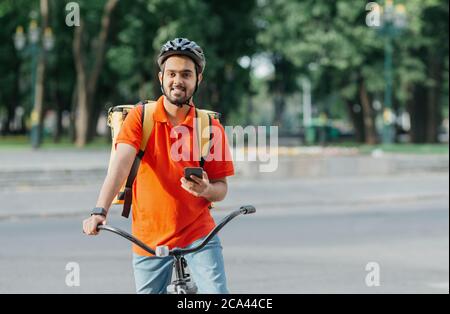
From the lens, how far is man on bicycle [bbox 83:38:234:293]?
3.19 m

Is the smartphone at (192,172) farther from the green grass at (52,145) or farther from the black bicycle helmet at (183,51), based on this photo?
the green grass at (52,145)

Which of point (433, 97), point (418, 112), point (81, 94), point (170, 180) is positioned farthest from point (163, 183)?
point (418, 112)

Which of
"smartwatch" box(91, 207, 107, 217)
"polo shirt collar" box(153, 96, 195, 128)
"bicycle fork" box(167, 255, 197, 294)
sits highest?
"polo shirt collar" box(153, 96, 195, 128)

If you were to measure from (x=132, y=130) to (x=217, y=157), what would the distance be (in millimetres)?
323

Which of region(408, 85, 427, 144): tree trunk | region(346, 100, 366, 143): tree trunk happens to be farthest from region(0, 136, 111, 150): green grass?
region(408, 85, 427, 144): tree trunk

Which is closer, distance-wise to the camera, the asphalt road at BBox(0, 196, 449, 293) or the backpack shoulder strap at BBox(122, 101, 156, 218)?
the backpack shoulder strap at BBox(122, 101, 156, 218)

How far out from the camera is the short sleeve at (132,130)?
3.25 metres

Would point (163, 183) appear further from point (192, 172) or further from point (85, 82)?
point (85, 82)

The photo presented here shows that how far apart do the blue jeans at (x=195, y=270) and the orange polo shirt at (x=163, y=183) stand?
3.3 inches

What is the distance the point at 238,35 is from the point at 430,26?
9769 mm

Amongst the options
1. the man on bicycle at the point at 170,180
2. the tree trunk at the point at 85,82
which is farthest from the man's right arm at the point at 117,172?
the tree trunk at the point at 85,82

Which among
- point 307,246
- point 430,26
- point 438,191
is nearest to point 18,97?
point 430,26

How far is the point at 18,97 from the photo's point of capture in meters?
56.1

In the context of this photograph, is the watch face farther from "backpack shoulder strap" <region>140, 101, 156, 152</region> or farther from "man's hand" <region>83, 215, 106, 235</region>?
"backpack shoulder strap" <region>140, 101, 156, 152</region>
